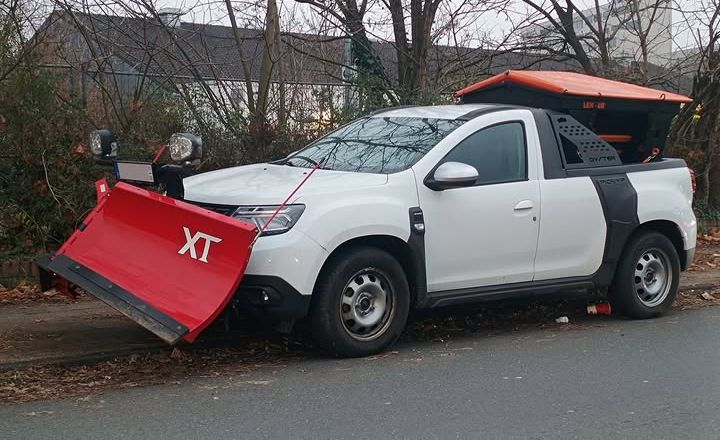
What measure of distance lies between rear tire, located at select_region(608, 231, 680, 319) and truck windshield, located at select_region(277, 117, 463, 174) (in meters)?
2.12

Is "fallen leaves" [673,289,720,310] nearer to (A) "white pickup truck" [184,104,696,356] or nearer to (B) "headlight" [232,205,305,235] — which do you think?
(A) "white pickup truck" [184,104,696,356]

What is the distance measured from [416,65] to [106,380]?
7971mm

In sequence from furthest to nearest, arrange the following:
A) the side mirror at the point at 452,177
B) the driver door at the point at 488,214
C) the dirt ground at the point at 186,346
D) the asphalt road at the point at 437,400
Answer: the driver door at the point at 488,214, the side mirror at the point at 452,177, the dirt ground at the point at 186,346, the asphalt road at the point at 437,400

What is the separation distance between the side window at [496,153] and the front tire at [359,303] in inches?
43.4

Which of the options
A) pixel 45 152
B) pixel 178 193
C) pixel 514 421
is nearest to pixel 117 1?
pixel 45 152

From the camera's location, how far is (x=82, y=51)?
33.4ft

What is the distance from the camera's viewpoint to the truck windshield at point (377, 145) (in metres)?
7.00

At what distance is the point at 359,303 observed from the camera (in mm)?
6477

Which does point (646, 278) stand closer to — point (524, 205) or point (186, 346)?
point (524, 205)

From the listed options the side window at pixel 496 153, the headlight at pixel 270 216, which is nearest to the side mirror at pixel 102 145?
the headlight at pixel 270 216

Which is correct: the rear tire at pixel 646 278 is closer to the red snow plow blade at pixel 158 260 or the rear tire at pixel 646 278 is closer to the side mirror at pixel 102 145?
the red snow plow blade at pixel 158 260

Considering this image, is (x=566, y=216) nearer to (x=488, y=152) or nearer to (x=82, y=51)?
(x=488, y=152)

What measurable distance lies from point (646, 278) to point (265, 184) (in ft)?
12.4

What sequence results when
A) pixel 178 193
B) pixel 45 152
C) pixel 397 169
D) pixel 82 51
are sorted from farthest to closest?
pixel 82 51
pixel 45 152
pixel 397 169
pixel 178 193
